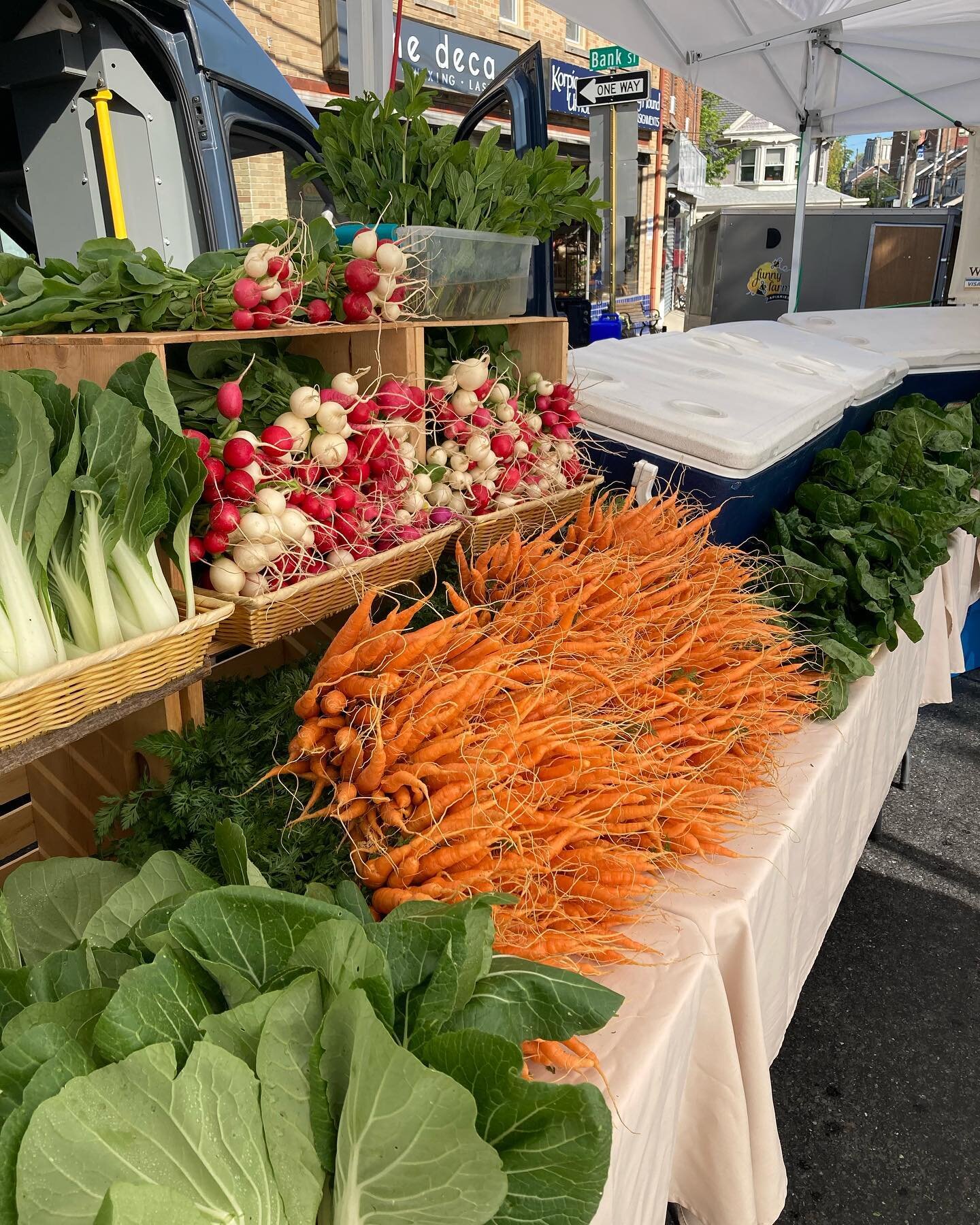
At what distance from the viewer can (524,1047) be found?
3.71 ft

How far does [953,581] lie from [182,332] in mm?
3176

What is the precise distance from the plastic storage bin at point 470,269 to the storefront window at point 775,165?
4570 centimetres

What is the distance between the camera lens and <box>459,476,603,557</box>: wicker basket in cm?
201

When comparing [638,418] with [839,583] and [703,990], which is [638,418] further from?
[703,990]

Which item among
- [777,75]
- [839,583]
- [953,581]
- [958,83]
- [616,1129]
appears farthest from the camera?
[958,83]

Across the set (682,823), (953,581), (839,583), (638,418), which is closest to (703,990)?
(682,823)

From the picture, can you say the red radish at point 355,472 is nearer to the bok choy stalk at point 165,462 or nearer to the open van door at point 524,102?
the bok choy stalk at point 165,462

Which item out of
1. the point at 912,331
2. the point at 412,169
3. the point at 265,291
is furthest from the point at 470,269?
the point at 912,331

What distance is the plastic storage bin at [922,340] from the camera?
4184 millimetres

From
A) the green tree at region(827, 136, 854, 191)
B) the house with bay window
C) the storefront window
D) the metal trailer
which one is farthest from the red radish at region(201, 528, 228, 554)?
the green tree at region(827, 136, 854, 191)

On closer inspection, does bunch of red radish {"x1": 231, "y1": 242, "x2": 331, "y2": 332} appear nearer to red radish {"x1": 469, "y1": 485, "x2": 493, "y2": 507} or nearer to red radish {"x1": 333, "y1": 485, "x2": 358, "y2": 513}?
red radish {"x1": 333, "y1": 485, "x2": 358, "y2": 513}

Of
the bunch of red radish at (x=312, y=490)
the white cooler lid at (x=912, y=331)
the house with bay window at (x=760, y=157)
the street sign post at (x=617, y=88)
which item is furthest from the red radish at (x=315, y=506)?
the house with bay window at (x=760, y=157)

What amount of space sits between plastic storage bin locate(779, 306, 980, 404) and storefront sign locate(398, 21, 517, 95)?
7501 mm

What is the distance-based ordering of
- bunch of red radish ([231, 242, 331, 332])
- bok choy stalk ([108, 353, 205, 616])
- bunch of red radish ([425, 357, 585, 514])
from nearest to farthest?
1. bok choy stalk ([108, 353, 205, 616])
2. bunch of red radish ([231, 242, 331, 332])
3. bunch of red radish ([425, 357, 585, 514])
